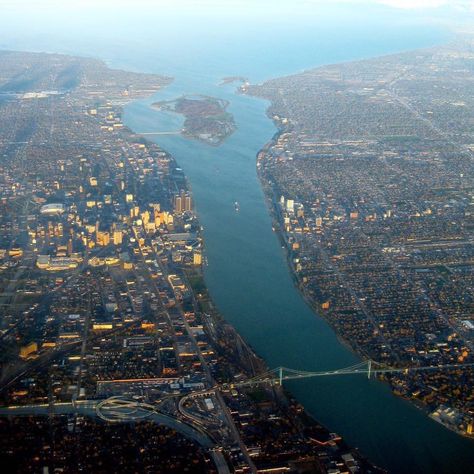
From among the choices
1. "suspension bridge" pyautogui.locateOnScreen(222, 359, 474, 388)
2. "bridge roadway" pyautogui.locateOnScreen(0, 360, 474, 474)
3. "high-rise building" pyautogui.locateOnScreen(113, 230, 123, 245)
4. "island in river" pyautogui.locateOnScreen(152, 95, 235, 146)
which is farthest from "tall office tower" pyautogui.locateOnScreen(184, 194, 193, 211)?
"bridge roadway" pyautogui.locateOnScreen(0, 360, 474, 474)

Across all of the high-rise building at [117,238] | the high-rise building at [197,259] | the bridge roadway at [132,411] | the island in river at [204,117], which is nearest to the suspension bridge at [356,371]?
the bridge roadway at [132,411]

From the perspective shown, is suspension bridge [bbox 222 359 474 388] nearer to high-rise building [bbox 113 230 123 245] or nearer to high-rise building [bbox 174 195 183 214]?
high-rise building [bbox 113 230 123 245]

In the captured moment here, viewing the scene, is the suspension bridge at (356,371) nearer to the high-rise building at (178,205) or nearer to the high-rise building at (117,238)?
the high-rise building at (117,238)

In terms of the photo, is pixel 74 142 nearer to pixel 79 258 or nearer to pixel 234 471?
pixel 79 258

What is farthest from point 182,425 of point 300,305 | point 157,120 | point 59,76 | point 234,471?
point 59,76

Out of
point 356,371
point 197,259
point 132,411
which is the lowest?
point 132,411

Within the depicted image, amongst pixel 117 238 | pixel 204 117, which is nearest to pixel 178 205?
pixel 117 238

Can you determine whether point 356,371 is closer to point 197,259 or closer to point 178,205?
point 197,259
